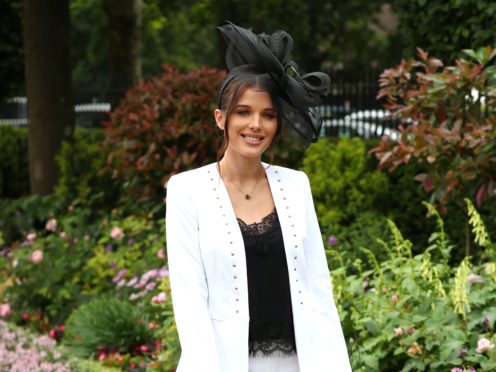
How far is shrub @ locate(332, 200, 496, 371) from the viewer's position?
15.6ft

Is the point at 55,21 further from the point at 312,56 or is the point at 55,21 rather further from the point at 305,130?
the point at 312,56

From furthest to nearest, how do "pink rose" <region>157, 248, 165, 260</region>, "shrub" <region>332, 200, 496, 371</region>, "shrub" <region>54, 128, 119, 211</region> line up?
"shrub" <region>54, 128, 119, 211</region> → "pink rose" <region>157, 248, 165, 260</region> → "shrub" <region>332, 200, 496, 371</region>

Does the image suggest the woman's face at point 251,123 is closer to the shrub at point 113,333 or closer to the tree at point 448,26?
the shrub at point 113,333

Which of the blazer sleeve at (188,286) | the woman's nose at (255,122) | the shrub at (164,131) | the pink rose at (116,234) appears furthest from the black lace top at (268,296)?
the pink rose at (116,234)

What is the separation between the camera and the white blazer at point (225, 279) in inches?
117

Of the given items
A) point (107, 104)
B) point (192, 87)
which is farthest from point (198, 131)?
point (107, 104)

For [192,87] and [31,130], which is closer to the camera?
[192,87]

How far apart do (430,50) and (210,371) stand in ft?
18.9

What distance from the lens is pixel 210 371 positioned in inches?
114

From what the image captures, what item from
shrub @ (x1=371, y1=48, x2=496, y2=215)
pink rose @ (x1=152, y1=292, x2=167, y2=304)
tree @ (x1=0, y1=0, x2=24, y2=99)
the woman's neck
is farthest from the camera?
tree @ (x1=0, y1=0, x2=24, y2=99)

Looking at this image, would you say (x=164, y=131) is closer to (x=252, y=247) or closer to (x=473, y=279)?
(x=473, y=279)

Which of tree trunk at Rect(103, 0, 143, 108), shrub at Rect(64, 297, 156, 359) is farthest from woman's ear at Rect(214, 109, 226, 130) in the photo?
tree trunk at Rect(103, 0, 143, 108)

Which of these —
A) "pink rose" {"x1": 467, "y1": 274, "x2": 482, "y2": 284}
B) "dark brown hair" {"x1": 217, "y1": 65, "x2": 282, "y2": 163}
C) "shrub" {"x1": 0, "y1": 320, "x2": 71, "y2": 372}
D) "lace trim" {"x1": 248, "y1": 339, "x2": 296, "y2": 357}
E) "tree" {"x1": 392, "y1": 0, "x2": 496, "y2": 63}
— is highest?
"tree" {"x1": 392, "y1": 0, "x2": 496, "y2": 63}

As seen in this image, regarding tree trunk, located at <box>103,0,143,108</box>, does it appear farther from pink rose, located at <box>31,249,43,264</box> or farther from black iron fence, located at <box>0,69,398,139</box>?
pink rose, located at <box>31,249,43,264</box>
